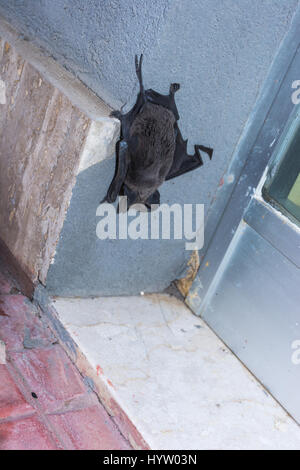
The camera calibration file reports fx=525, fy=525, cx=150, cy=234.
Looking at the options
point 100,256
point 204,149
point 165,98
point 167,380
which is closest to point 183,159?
point 204,149

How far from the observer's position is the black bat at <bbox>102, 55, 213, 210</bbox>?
1534 mm

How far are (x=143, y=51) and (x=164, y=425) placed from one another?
3.40 ft

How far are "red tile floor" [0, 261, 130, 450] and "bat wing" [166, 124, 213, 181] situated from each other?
662 millimetres

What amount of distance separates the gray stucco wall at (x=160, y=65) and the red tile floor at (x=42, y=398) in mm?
184

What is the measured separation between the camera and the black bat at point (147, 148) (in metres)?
1.53

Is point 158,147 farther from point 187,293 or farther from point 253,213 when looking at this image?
point 187,293

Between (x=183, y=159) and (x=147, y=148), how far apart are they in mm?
166

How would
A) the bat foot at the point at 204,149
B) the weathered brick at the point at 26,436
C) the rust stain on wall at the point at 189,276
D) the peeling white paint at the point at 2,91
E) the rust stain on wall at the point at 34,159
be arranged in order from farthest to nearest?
the rust stain on wall at the point at 189,276, the peeling white paint at the point at 2,91, the bat foot at the point at 204,149, the rust stain on wall at the point at 34,159, the weathered brick at the point at 26,436

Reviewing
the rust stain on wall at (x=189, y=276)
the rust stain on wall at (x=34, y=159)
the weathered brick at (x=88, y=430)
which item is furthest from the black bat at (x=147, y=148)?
the weathered brick at (x=88, y=430)

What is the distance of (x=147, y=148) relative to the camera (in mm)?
1589

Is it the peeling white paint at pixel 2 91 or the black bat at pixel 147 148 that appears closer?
the black bat at pixel 147 148

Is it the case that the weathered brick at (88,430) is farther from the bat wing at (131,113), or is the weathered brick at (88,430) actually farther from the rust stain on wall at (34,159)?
the bat wing at (131,113)

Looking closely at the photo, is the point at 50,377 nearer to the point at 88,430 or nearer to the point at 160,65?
the point at 88,430

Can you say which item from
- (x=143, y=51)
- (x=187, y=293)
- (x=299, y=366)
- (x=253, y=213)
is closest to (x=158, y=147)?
(x=143, y=51)
